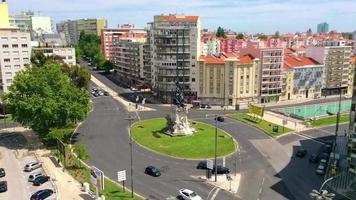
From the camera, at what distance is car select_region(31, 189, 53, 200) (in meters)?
55.0

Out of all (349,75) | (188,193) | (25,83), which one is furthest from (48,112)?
(349,75)

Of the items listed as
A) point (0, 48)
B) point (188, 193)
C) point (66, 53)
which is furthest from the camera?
point (66, 53)

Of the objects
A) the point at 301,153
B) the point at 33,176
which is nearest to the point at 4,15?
the point at 33,176

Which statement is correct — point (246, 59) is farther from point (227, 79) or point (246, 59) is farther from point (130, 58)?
point (130, 58)

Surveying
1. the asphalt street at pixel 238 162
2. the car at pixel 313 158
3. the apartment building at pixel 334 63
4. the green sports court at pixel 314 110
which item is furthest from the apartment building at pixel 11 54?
the apartment building at pixel 334 63

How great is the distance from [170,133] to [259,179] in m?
31.0

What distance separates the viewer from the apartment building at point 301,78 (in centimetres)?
13750

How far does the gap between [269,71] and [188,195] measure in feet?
281

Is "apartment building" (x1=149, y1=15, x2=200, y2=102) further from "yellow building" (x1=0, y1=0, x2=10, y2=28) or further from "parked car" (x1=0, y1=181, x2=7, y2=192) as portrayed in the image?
"parked car" (x1=0, y1=181, x2=7, y2=192)

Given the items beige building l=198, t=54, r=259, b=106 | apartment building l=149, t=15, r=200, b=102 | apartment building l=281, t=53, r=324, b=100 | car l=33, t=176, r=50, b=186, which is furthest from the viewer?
apartment building l=281, t=53, r=324, b=100

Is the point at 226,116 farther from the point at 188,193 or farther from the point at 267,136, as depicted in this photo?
the point at 188,193

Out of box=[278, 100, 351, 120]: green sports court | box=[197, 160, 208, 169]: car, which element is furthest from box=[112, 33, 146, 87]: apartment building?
box=[197, 160, 208, 169]: car

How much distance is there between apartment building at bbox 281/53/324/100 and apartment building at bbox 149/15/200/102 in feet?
120

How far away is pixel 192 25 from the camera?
126125 mm
